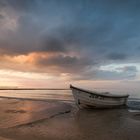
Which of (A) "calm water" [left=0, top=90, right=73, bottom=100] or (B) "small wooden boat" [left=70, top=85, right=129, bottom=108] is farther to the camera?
(A) "calm water" [left=0, top=90, right=73, bottom=100]

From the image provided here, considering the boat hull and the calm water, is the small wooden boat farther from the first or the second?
the calm water

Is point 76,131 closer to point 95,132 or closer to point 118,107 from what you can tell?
point 95,132

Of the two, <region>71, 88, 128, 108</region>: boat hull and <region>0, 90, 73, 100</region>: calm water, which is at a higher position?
<region>0, 90, 73, 100</region>: calm water

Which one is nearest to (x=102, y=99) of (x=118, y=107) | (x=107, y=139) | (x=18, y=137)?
(x=118, y=107)

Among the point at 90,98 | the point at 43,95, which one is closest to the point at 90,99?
the point at 90,98

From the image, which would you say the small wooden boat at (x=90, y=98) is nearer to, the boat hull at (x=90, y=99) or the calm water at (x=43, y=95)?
the boat hull at (x=90, y=99)

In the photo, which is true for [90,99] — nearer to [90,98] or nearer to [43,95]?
[90,98]

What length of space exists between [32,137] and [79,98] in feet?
36.1

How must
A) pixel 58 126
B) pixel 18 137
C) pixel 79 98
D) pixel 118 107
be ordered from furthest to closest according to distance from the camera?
pixel 118 107 < pixel 79 98 < pixel 58 126 < pixel 18 137

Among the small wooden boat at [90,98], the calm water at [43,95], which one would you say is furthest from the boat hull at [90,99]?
the calm water at [43,95]

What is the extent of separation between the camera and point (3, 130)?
1095cm

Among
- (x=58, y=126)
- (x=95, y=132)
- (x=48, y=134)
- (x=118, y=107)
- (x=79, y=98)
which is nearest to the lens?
(x=48, y=134)

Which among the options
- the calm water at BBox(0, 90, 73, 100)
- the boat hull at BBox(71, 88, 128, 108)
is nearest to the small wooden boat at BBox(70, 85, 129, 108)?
the boat hull at BBox(71, 88, 128, 108)

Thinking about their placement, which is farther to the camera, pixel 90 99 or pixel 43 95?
pixel 43 95
